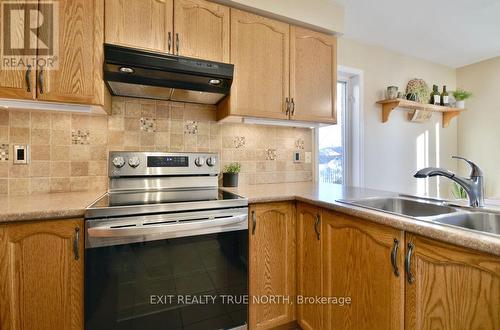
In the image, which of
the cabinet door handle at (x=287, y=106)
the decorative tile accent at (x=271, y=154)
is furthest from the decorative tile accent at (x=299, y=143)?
the cabinet door handle at (x=287, y=106)

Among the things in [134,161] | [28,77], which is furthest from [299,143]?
[28,77]

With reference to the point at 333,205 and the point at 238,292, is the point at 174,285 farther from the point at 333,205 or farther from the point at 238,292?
the point at 333,205

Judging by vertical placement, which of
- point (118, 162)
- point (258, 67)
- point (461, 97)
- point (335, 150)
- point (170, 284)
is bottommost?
point (170, 284)

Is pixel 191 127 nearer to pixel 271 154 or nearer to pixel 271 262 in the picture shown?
pixel 271 154

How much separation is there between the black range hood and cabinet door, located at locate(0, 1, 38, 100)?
0.34 meters

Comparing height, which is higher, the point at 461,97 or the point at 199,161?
the point at 461,97

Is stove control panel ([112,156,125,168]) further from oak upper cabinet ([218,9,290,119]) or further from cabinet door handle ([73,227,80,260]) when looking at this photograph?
oak upper cabinet ([218,9,290,119])

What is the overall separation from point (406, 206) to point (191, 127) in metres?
1.52

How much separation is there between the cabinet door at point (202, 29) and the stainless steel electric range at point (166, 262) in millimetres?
929

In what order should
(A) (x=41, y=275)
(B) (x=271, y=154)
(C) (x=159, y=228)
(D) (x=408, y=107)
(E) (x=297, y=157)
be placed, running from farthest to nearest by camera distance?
(D) (x=408, y=107) → (E) (x=297, y=157) → (B) (x=271, y=154) → (C) (x=159, y=228) → (A) (x=41, y=275)

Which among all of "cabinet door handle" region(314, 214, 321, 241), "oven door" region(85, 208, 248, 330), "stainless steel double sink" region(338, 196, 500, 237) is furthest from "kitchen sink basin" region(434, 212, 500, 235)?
"oven door" region(85, 208, 248, 330)

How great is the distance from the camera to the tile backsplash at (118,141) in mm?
1460

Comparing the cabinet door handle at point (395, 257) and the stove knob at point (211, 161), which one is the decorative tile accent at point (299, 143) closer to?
the stove knob at point (211, 161)

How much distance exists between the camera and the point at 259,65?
70.0 inches
